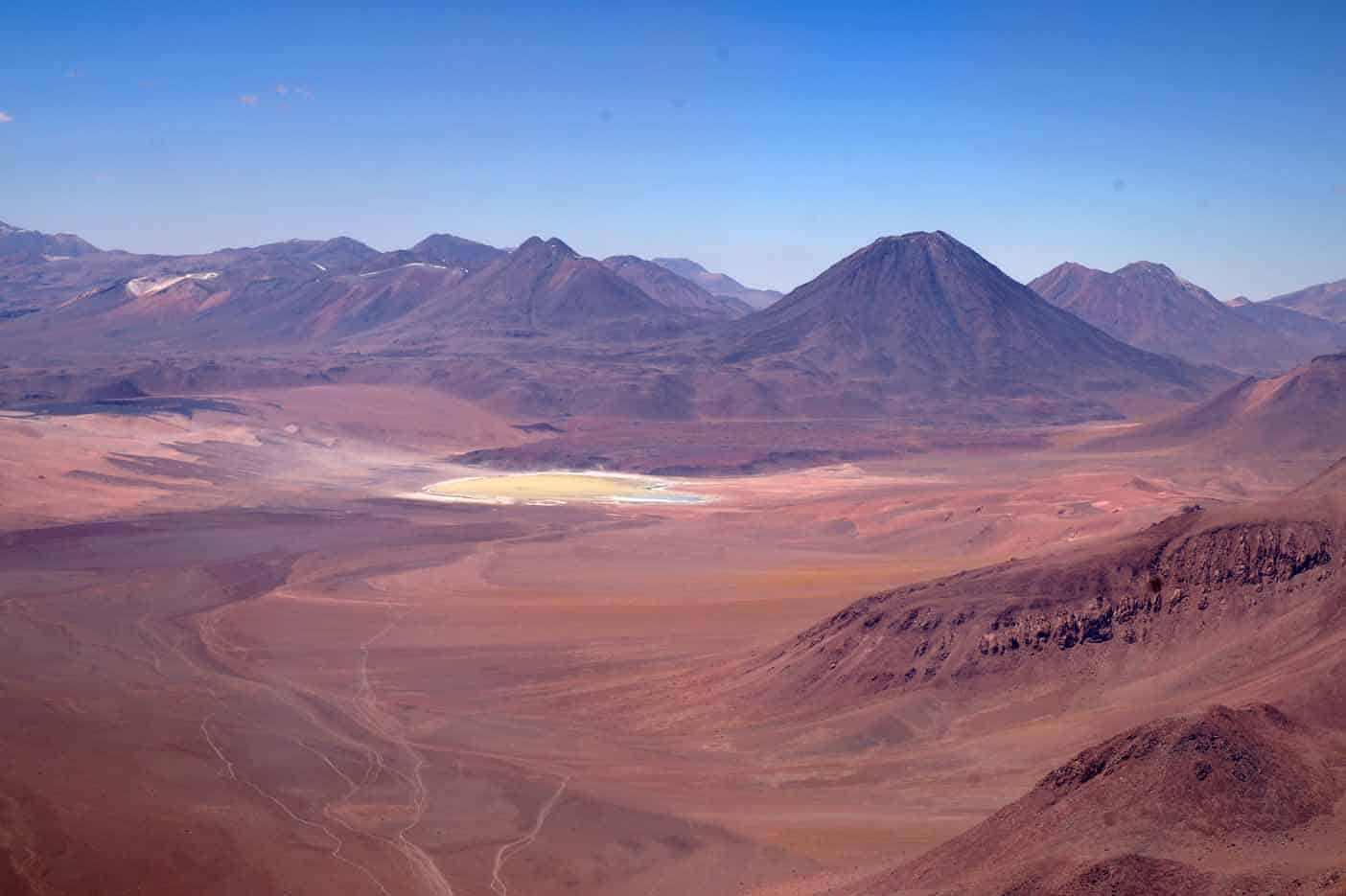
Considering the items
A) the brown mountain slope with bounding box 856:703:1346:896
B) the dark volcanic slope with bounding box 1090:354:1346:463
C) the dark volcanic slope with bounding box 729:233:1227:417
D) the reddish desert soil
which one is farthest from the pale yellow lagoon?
the brown mountain slope with bounding box 856:703:1346:896

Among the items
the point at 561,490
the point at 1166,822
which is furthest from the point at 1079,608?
→ the point at 561,490

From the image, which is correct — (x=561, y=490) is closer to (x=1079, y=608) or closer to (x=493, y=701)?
(x=493, y=701)

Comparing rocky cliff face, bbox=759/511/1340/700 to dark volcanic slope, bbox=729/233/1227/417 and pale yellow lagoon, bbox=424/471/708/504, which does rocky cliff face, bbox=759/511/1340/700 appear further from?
dark volcanic slope, bbox=729/233/1227/417

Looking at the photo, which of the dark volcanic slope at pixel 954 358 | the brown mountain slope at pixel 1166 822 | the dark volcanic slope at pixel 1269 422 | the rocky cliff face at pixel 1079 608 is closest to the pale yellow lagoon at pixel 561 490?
the dark volcanic slope at pixel 1269 422

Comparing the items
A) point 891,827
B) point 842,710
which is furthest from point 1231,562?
point 891,827

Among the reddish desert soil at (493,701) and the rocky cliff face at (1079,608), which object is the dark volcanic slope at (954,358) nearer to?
the reddish desert soil at (493,701)
